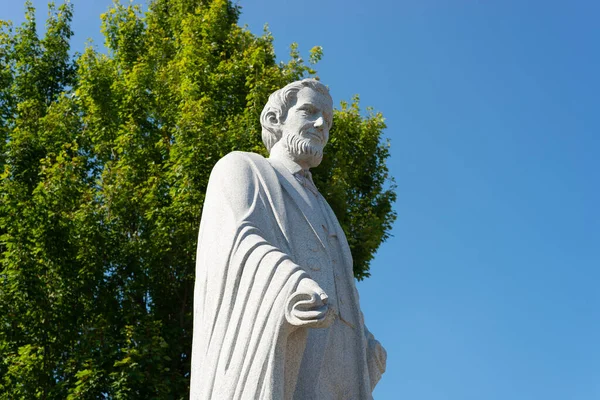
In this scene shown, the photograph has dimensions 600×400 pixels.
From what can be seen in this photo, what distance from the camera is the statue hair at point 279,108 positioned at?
257 inches

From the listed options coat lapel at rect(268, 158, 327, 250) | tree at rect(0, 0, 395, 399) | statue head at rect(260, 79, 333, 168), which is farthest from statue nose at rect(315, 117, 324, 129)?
tree at rect(0, 0, 395, 399)

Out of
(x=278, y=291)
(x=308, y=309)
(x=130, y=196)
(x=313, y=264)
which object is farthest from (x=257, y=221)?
(x=130, y=196)

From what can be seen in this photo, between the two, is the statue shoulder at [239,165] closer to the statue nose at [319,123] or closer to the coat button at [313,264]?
the statue nose at [319,123]

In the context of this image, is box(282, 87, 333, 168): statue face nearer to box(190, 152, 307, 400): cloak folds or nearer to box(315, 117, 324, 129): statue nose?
box(315, 117, 324, 129): statue nose

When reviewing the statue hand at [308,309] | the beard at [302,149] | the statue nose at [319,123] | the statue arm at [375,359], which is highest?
the statue nose at [319,123]

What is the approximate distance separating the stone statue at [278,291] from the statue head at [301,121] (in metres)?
0.01

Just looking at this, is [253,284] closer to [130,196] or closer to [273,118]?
[273,118]

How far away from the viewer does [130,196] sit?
12828mm

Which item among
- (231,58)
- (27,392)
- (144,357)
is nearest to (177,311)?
(144,357)

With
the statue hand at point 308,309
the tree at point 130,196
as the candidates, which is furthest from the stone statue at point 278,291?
the tree at point 130,196

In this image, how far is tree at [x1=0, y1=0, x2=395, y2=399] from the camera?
11.5 meters

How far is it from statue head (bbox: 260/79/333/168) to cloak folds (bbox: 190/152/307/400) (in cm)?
52

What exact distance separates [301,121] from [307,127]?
2.5 inches

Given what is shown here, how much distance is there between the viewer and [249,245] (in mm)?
5395
